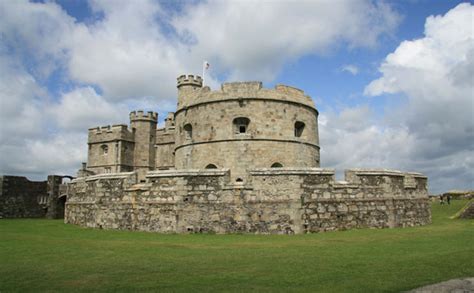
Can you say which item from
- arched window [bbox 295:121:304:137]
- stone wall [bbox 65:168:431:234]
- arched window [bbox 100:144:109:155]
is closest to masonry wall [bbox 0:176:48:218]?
arched window [bbox 100:144:109:155]

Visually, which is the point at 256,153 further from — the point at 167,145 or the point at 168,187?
the point at 167,145

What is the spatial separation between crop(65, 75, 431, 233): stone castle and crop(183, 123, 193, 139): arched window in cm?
5

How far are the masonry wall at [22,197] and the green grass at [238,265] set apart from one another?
19.2 m

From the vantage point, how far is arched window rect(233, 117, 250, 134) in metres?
20.0

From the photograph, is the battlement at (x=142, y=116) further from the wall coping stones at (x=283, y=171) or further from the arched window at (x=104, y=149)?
the wall coping stones at (x=283, y=171)

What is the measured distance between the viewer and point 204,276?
5.90 meters

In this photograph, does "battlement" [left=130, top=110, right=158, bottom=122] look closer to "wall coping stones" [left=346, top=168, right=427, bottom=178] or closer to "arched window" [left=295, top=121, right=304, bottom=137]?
"arched window" [left=295, top=121, right=304, bottom=137]

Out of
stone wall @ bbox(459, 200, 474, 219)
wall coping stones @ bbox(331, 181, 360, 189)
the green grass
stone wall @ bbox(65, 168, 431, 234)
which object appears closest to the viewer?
the green grass

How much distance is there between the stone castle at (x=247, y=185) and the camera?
1292cm

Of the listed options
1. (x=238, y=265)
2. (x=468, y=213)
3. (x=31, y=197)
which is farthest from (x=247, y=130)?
(x=31, y=197)

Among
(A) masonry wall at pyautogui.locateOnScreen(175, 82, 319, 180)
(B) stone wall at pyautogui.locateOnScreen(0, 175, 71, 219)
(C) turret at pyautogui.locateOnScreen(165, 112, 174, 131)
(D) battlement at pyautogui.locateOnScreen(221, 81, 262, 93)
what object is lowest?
(B) stone wall at pyautogui.locateOnScreen(0, 175, 71, 219)

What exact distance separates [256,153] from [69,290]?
588 inches

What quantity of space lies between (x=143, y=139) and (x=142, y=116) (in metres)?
2.28

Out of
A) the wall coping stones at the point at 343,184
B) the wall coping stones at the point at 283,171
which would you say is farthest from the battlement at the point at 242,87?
the wall coping stones at the point at 343,184
